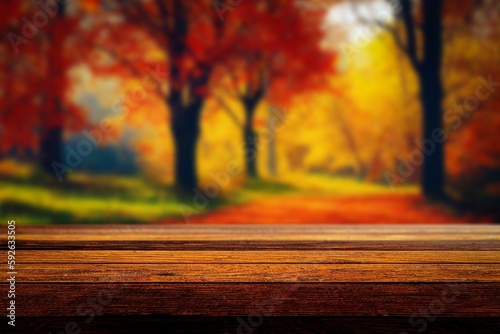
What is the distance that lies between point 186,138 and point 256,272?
7.69 feet

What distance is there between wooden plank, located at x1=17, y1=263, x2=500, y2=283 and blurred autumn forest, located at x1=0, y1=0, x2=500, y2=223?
1.99 m

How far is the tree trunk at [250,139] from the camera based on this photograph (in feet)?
11.6

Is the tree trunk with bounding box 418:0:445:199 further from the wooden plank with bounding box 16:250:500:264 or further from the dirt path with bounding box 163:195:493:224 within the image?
the wooden plank with bounding box 16:250:500:264

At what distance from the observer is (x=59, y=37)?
11.3 feet

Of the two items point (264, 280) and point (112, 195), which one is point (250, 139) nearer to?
point (112, 195)

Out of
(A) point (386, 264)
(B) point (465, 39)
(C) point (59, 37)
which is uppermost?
(C) point (59, 37)

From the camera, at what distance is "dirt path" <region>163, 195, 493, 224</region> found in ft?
11.5

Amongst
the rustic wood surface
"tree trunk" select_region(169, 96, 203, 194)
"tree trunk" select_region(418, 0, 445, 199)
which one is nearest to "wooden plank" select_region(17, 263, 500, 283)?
the rustic wood surface

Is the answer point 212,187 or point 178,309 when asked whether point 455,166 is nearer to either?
point 212,187


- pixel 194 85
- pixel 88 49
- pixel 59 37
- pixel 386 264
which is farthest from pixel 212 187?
pixel 386 264

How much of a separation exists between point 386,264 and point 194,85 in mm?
2551

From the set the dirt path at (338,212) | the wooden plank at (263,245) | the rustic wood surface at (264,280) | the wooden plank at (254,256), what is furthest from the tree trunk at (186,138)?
the wooden plank at (254,256)

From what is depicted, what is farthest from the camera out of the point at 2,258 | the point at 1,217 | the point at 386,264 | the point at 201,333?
the point at 1,217

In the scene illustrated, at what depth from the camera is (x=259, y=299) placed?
3.75 feet
